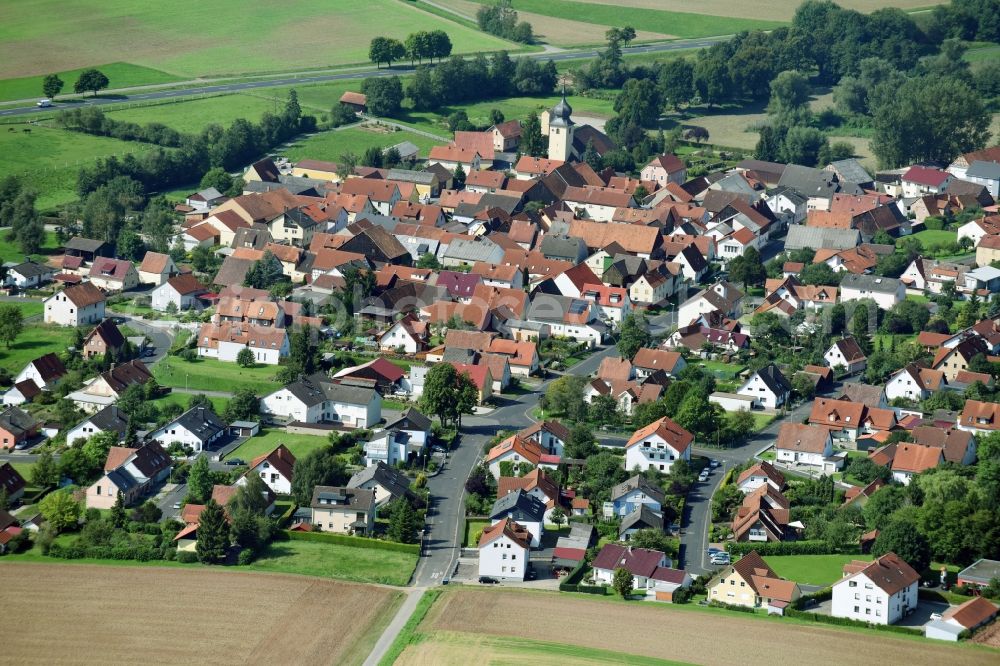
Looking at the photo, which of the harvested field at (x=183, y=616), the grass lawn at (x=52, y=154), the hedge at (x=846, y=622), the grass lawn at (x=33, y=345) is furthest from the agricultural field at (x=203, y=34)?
the hedge at (x=846, y=622)

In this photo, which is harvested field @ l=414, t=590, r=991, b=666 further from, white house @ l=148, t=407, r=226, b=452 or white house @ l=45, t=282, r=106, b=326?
white house @ l=45, t=282, r=106, b=326

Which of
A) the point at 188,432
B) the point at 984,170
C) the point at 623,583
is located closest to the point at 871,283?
the point at 984,170

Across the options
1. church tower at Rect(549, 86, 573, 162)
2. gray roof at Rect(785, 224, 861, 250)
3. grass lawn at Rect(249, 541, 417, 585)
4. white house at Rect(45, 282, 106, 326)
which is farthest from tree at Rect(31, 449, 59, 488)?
church tower at Rect(549, 86, 573, 162)

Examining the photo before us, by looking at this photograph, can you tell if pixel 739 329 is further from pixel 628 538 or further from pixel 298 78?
pixel 298 78

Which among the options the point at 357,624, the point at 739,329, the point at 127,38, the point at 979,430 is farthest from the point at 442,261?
the point at 127,38

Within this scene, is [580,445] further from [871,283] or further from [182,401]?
[871,283]

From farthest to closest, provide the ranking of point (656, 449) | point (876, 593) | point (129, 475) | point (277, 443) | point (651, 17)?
1. point (651, 17)
2. point (277, 443)
3. point (656, 449)
4. point (129, 475)
5. point (876, 593)

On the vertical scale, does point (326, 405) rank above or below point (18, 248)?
below
